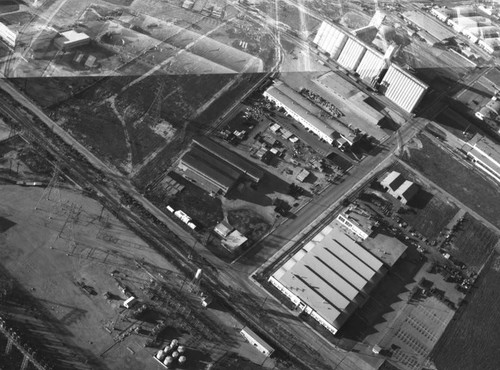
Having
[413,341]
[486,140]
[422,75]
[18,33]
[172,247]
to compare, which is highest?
[422,75]

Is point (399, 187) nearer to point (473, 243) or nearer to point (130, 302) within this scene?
point (473, 243)

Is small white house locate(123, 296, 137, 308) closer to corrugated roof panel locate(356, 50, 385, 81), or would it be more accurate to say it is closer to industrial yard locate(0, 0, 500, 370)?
industrial yard locate(0, 0, 500, 370)

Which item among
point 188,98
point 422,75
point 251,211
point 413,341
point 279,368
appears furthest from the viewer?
point 422,75


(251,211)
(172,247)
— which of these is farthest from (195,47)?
(172,247)

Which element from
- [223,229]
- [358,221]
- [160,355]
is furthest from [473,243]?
[160,355]

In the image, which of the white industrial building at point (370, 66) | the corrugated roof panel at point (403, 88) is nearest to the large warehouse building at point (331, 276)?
the corrugated roof panel at point (403, 88)

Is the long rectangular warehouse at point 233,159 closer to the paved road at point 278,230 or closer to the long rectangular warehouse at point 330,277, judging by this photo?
the paved road at point 278,230

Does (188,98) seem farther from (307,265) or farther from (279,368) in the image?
(279,368)
